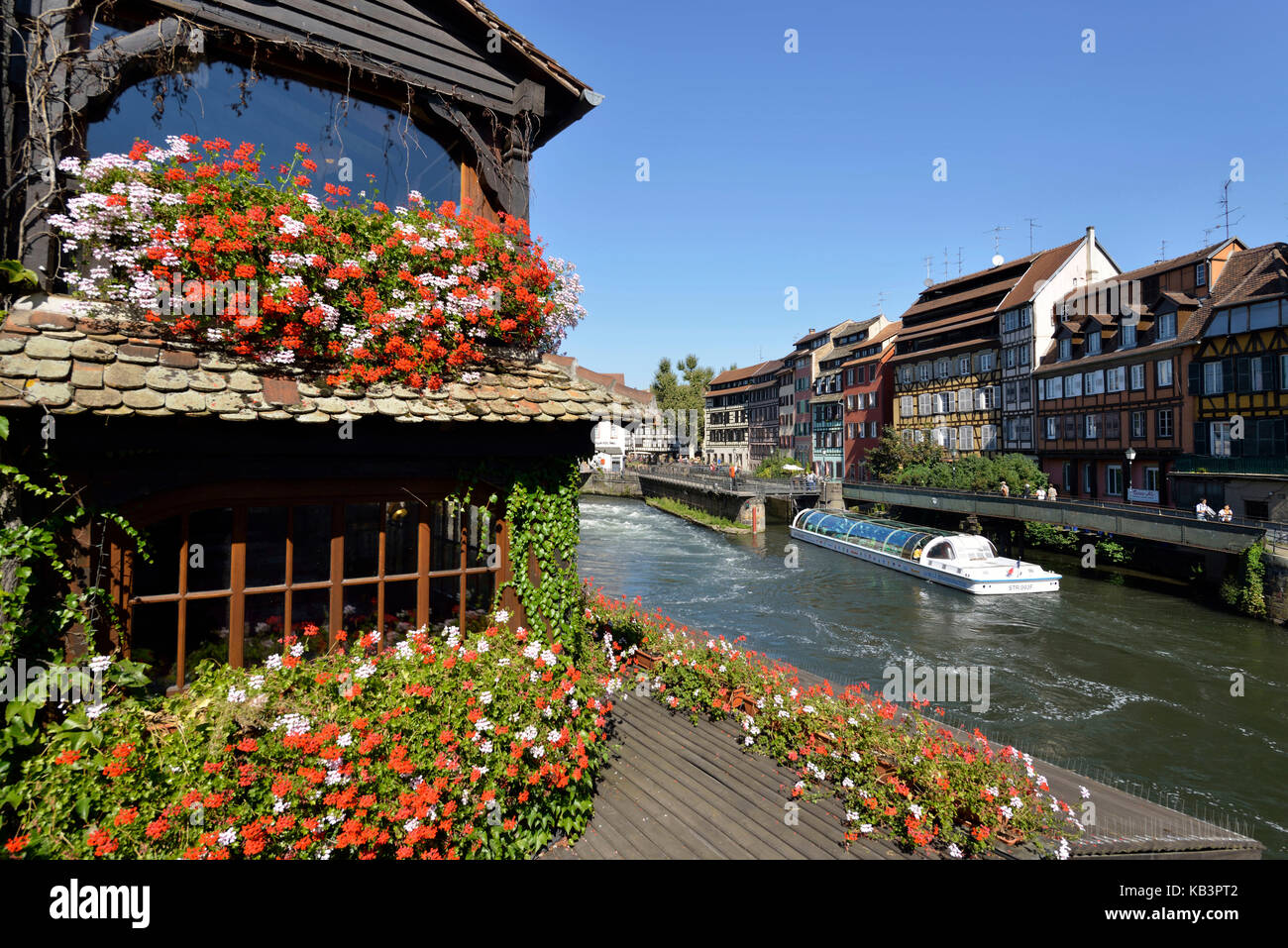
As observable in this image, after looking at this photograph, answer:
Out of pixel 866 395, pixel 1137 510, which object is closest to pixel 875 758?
pixel 1137 510

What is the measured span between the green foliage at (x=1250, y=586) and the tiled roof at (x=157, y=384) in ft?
87.5

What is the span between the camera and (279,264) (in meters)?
4.68

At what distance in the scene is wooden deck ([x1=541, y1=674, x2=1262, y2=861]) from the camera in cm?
545

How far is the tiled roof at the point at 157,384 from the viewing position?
154 inches

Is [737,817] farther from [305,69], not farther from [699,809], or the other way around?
[305,69]

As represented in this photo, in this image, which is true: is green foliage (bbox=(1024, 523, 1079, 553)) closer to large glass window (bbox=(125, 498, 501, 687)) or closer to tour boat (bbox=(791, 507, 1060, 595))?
tour boat (bbox=(791, 507, 1060, 595))

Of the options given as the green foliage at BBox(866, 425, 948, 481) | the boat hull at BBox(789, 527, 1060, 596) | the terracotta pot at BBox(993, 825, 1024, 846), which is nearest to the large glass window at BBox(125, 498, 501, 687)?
the terracotta pot at BBox(993, 825, 1024, 846)

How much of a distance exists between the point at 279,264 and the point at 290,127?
2422 mm

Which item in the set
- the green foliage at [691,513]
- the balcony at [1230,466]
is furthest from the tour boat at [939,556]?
the green foliage at [691,513]

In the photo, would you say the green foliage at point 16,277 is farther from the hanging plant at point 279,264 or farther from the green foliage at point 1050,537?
the green foliage at point 1050,537

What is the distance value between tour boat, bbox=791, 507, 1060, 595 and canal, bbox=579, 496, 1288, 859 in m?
0.56

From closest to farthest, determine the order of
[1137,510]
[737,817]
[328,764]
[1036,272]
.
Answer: [328,764] < [737,817] < [1137,510] < [1036,272]

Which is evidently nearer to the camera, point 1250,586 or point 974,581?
point 1250,586
